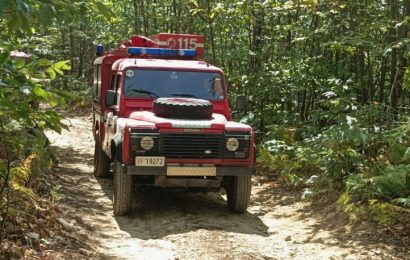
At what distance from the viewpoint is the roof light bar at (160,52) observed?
8.90 meters

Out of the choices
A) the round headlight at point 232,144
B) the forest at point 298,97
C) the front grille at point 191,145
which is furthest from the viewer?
the round headlight at point 232,144

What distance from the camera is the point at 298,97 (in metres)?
12.5

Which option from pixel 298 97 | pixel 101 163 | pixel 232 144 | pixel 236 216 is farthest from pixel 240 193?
pixel 298 97

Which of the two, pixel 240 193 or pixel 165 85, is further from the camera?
pixel 165 85

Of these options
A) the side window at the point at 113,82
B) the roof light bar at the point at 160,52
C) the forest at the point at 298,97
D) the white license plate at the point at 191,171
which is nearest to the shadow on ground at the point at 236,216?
the forest at the point at 298,97

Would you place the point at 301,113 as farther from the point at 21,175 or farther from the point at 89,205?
the point at 21,175

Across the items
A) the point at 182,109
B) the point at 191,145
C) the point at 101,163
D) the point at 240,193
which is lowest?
the point at 101,163

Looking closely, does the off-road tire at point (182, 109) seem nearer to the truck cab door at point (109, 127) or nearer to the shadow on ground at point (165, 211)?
the truck cab door at point (109, 127)

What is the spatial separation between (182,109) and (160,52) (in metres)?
2.28

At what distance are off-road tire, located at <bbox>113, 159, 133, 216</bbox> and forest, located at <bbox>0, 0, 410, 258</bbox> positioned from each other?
3.08 feet

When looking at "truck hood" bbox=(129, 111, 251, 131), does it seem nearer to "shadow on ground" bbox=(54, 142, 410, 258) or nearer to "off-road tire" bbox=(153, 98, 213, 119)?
"off-road tire" bbox=(153, 98, 213, 119)

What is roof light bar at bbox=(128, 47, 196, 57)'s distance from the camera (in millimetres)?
8898

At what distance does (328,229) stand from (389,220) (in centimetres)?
87

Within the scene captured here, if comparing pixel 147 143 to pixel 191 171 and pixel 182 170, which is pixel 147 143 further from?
pixel 191 171
